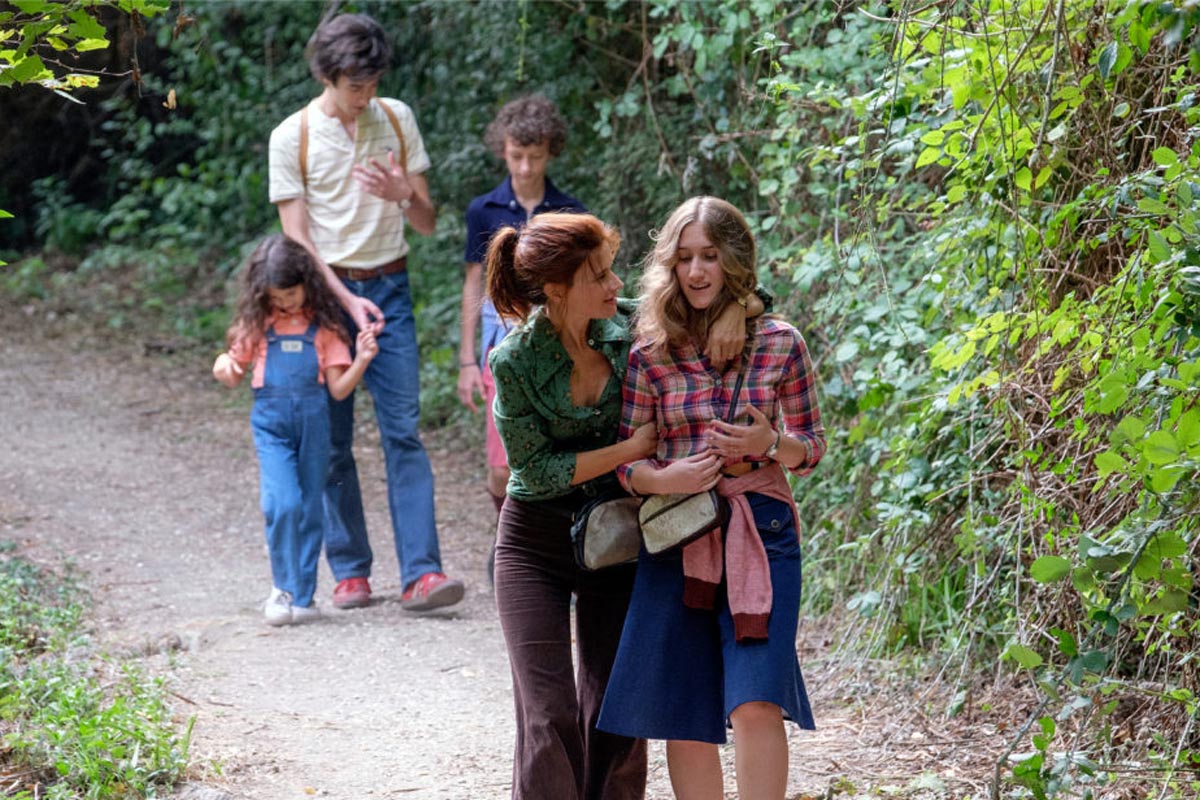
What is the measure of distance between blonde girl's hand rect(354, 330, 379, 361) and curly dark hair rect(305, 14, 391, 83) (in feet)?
3.49

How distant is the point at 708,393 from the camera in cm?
342

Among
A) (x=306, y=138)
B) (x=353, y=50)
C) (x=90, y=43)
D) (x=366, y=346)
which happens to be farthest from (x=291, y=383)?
(x=90, y=43)

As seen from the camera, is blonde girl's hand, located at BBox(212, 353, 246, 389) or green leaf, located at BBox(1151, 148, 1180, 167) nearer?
green leaf, located at BBox(1151, 148, 1180, 167)

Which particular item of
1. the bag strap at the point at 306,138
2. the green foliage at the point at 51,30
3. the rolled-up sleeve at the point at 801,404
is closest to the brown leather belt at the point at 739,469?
the rolled-up sleeve at the point at 801,404

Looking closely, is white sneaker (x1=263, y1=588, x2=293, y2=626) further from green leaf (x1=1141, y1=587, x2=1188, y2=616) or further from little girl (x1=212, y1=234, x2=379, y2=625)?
green leaf (x1=1141, y1=587, x2=1188, y2=616)

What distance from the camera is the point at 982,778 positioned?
13.5 ft

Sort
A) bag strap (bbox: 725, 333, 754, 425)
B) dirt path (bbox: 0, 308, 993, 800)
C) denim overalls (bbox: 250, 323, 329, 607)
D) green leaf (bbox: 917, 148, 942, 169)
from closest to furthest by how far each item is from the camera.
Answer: bag strap (bbox: 725, 333, 754, 425) < green leaf (bbox: 917, 148, 942, 169) < dirt path (bbox: 0, 308, 993, 800) < denim overalls (bbox: 250, 323, 329, 607)

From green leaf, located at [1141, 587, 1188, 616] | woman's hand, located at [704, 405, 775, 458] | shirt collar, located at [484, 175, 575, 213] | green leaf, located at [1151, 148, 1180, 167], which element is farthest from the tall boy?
green leaf, located at [1141, 587, 1188, 616]

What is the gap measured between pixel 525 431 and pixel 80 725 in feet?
5.64

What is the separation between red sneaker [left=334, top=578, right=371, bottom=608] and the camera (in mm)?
6336

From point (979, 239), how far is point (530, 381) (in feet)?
5.88

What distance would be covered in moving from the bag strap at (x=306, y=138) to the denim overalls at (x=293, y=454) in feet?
2.16

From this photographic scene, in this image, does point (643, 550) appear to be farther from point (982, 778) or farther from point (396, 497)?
point (396, 497)

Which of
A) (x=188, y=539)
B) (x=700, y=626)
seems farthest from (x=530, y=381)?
(x=188, y=539)
